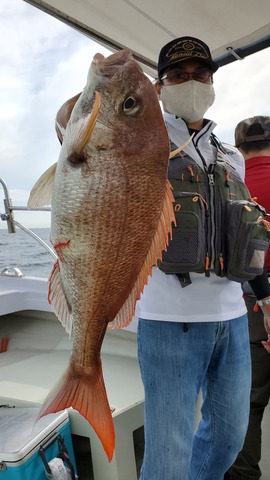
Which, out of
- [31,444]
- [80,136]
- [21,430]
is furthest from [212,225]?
[21,430]

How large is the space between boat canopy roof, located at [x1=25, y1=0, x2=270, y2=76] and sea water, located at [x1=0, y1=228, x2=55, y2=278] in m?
7.48

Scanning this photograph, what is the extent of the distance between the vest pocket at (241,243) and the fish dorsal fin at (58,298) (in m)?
0.79

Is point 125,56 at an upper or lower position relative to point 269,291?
upper

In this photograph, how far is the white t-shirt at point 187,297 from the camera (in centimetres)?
159

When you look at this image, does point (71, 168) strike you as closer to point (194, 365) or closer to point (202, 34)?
point (194, 365)

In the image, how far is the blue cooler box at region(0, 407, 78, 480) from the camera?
185 centimetres

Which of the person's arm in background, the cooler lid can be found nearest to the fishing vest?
the person's arm in background

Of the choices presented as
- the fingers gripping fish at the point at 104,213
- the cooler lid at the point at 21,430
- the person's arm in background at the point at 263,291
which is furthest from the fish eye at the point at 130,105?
the cooler lid at the point at 21,430

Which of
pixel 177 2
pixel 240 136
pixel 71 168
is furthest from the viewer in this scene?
pixel 240 136

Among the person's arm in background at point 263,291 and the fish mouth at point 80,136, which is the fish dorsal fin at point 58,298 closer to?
the fish mouth at point 80,136

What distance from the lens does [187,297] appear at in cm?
161

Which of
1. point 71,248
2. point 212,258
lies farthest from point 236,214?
point 71,248

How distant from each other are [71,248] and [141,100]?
1.39ft

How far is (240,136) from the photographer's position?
256 centimetres
